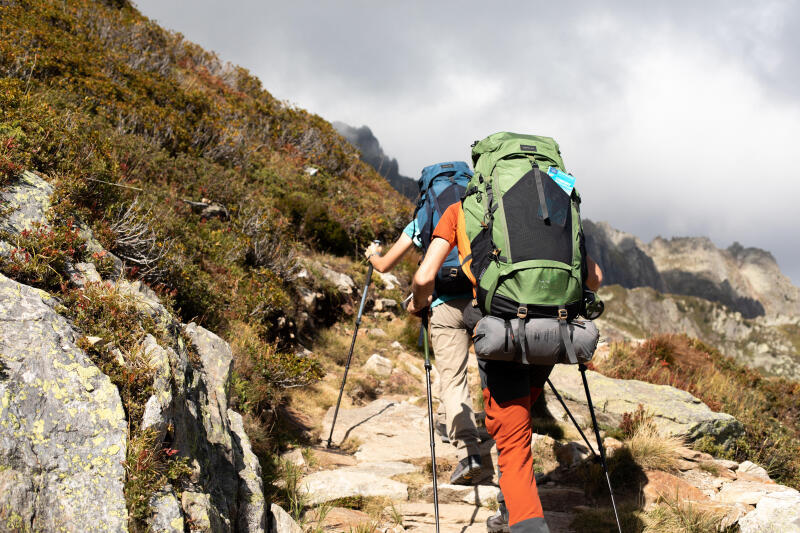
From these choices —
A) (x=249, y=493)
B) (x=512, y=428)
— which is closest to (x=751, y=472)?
(x=512, y=428)

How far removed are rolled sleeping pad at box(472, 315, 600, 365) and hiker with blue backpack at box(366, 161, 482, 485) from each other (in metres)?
1.58

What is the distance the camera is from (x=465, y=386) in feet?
14.7

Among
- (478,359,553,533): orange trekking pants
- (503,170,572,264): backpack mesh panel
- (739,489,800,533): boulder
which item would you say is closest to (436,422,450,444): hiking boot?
(478,359,553,533): orange trekking pants

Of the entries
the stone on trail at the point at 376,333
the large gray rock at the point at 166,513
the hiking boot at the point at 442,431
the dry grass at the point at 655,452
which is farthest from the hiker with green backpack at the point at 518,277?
the stone on trail at the point at 376,333

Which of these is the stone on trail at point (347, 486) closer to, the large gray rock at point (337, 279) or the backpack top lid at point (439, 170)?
the backpack top lid at point (439, 170)

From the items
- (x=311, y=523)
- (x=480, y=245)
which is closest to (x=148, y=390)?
(x=311, y=523)

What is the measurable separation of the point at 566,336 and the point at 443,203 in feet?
6.46

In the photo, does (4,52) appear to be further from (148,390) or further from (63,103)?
(148,390)

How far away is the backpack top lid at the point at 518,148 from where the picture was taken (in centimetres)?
298

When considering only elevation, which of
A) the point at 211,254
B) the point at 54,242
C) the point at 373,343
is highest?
the point at 211,254

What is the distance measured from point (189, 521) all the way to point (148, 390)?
755 mm

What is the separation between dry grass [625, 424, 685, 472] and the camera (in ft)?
17.1

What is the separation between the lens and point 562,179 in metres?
2.88

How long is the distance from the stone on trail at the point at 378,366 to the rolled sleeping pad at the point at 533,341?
537 cm
